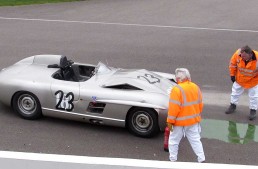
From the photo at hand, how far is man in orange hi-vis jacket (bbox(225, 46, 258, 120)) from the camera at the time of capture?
7.44 meters

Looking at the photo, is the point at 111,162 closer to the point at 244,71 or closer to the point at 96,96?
the point at 96,96

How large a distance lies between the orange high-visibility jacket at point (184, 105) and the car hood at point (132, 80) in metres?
1.32

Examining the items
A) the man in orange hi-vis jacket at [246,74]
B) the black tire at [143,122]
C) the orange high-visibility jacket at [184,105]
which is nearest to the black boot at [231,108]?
the man in orange hi-vis jacket at [246,74]

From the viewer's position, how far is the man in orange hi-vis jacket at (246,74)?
24.4 ft

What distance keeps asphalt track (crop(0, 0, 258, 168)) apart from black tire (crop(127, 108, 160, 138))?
0.14m

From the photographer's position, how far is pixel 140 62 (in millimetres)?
11562

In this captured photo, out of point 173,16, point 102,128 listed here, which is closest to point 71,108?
point 102,128

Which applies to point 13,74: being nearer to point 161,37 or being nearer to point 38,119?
point 38,119

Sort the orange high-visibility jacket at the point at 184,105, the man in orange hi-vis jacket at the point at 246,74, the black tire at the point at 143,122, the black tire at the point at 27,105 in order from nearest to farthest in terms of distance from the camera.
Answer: the orange high-visibility jacket at the point at 184,105
the black tire at the point at 143,122
the black tire at the point at 27,105
the man in orange hi-vis jacket at the point at 246,74

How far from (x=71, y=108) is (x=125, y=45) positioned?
687cm

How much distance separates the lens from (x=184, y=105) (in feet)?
18.3

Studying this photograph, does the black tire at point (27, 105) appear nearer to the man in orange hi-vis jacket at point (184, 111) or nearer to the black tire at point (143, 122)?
the black tire at point (143, 122)

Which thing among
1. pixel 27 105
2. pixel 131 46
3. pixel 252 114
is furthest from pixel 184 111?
pixel 131 46

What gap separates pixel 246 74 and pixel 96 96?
3017 mm
